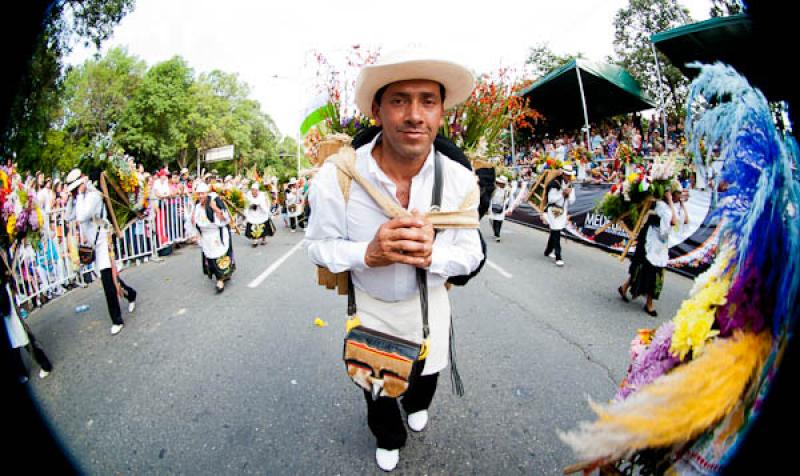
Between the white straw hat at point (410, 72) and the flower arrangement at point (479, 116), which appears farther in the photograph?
the flower arrangement at point (479, 116)

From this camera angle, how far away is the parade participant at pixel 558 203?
24.2ft

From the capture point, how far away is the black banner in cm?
609

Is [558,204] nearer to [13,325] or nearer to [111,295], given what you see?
[111,295]

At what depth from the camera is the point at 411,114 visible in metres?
1.54

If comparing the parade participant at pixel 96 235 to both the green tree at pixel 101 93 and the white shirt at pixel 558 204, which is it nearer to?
the white shirt at pixel 558 204

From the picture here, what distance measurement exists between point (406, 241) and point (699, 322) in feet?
3.00

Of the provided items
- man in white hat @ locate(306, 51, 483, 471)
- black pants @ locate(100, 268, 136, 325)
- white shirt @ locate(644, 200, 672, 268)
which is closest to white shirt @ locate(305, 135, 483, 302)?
man in white hat @ locate(306, 51, 483, 471)

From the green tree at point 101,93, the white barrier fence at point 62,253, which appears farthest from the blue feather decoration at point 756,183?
the green tree at point 101,93

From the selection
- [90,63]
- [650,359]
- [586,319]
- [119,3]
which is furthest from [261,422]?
[90,63]

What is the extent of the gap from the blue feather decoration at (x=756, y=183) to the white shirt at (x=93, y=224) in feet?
16.9

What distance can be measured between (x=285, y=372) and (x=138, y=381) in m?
1.17

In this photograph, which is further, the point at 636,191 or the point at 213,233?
the point at 213,233

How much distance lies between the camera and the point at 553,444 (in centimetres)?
218

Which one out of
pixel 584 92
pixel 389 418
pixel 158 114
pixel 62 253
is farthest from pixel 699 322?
pixel 158 114
